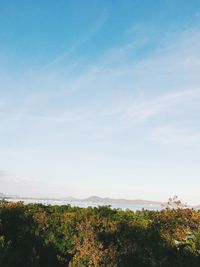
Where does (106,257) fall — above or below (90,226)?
A: below

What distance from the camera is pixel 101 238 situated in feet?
32.6

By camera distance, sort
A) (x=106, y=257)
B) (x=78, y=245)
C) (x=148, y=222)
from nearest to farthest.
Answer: (x=106, y=257) → (x=78, y=245) → (x=148, y=222)

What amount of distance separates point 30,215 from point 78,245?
231cm

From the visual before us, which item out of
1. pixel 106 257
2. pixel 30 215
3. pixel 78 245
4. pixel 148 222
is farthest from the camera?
pixel 30 215

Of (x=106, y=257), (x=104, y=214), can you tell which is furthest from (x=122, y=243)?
(x=104, y=214)

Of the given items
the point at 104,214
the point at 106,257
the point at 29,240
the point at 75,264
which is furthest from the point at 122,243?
the point at 29,240

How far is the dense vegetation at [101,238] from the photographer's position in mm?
9469

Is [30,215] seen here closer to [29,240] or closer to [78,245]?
[29,240]

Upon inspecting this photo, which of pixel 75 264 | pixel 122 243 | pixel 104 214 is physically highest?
pixel 104 214

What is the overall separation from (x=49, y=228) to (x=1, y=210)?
1840 millimetres

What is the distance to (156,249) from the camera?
9828mm

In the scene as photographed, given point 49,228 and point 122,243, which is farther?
point 49,228

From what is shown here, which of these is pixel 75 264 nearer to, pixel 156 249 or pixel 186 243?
pixel 156 249

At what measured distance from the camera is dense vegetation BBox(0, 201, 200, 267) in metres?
9.47
